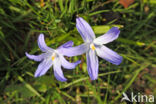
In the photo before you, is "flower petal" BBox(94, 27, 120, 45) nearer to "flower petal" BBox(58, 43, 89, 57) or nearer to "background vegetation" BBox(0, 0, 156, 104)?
"flower petal" BBox(58, 43, 89, 57)

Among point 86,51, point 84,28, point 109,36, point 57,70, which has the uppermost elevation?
point 84,28

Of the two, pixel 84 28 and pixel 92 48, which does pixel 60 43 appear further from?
pixel 84 28

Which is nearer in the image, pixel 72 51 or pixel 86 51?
pixel 72 51

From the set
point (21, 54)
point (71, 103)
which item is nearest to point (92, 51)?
point (71, 103)

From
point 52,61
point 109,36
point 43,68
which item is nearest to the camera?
point 109,36

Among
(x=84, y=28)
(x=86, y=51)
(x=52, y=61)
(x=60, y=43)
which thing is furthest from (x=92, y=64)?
(x=60, y=43)

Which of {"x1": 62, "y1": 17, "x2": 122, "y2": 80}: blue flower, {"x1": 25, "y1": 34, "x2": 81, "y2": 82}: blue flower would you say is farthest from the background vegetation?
{"x1": 62, "y1": 17, "x2": 122, "y2": 80}: blue flower

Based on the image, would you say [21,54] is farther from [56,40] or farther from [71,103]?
[71,103]
